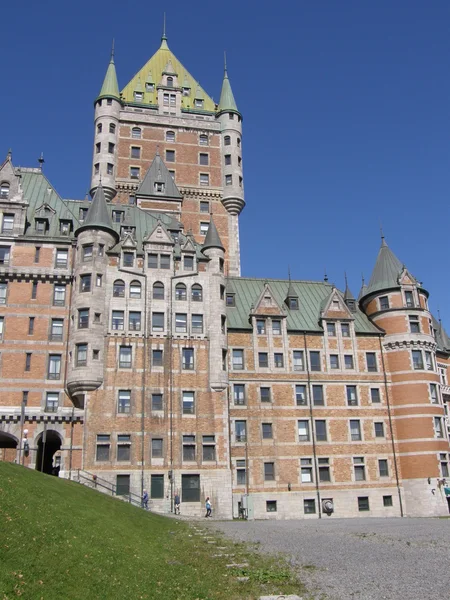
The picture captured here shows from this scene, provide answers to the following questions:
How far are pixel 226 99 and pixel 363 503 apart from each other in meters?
60.2

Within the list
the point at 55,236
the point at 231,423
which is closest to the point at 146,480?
the point at 231,423

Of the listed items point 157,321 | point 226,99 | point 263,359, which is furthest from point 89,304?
point 226,99

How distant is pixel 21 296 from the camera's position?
54969mm

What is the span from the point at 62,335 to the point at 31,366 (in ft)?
12.7

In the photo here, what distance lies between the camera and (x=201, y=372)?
55188 mm

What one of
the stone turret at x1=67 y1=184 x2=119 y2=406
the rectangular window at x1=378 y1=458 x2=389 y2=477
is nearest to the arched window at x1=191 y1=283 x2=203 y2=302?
the stone turret at x1=67 y1=184 x2=119 y2=406

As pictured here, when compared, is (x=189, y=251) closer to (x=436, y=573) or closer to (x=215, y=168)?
(x=215, y=168)

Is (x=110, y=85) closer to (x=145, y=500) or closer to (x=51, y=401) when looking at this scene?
(x=51, y=401)

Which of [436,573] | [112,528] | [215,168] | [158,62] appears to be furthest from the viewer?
[158,62]

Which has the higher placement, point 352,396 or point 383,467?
point 352,396

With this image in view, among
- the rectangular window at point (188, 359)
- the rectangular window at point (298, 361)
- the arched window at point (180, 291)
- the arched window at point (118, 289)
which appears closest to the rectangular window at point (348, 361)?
the rectangular window at point (298, 361)

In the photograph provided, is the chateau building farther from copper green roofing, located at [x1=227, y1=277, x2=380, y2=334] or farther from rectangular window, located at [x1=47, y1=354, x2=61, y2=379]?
copper green roofing, located at [x1=227, y1=277, x2=380, y2=334]

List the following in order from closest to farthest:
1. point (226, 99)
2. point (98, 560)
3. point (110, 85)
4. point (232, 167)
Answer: point (98, 560), point (232, 167), point (110, 85), point (226, 99)

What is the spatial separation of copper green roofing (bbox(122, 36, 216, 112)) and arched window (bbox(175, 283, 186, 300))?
1622 inches
